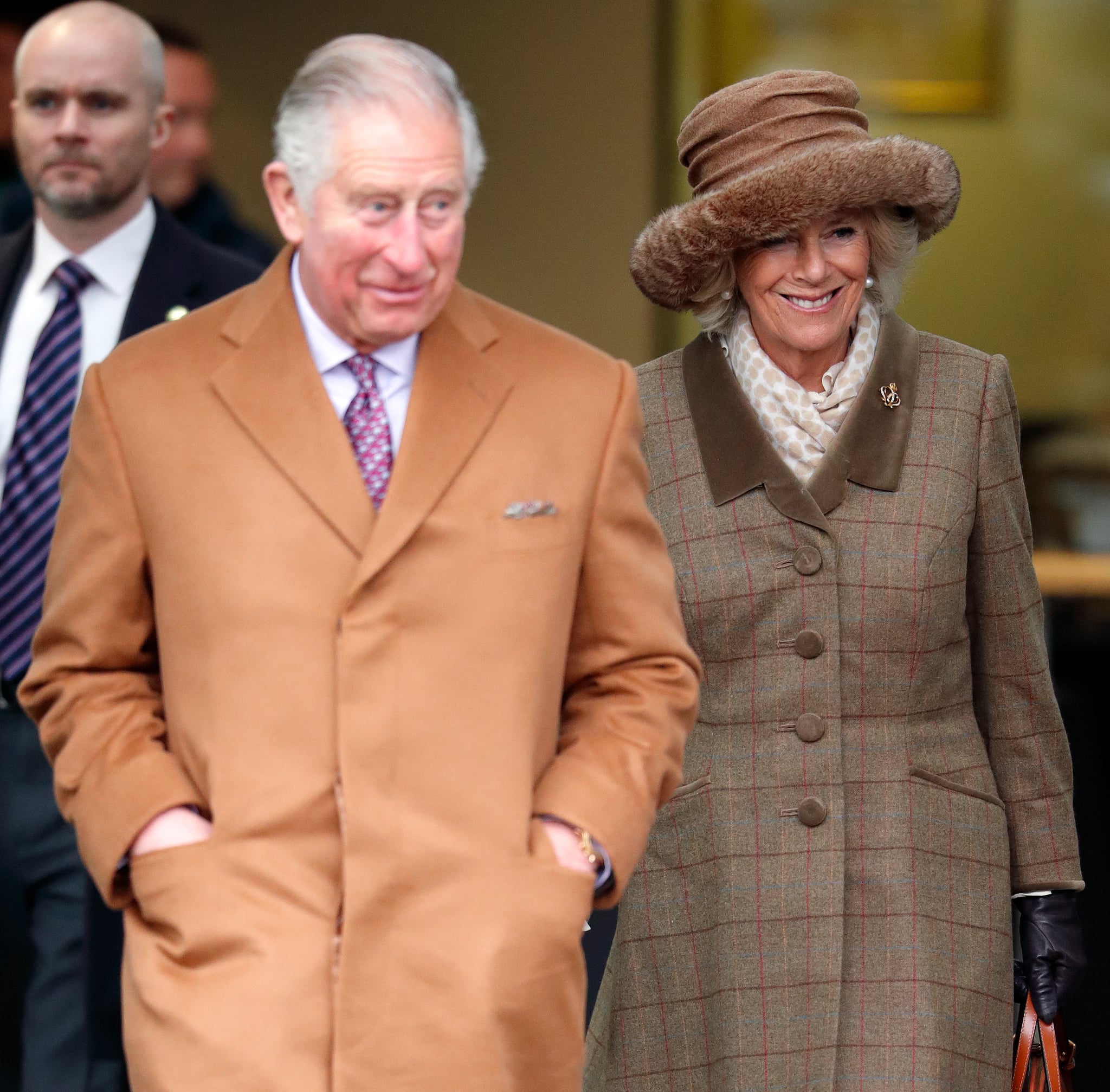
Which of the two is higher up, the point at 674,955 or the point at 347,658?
the point at 347,658

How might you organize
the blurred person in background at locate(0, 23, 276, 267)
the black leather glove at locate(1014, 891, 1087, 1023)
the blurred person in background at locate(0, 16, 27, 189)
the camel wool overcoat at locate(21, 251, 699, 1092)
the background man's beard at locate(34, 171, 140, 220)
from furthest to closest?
the blurred person in background at locate(0, 16, 27, 189), the blurred person in background at locate(0, 23, 276, 267), the background man's beard at locate(34, 171, 140, 220), the black leather glove at locate(1014, 891, 1087, 1023), the camel wool overcoat at locate(21, 251, 699, 1092)

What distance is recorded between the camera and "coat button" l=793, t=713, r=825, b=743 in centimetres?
332

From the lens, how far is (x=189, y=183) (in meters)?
5.82

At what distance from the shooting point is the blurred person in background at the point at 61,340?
401cm

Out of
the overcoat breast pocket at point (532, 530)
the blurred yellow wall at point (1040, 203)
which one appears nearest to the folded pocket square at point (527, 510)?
the overcoat breast pocket at point (532, 530)

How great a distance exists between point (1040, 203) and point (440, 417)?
376cm

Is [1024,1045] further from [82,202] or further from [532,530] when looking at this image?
[82,202]

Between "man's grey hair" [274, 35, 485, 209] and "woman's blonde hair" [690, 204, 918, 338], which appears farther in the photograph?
"woman's blonde hair" [690, 204, 918, 338]

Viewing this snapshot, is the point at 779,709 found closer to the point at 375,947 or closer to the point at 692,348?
the point at 692,348

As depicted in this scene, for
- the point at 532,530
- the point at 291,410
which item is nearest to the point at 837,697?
the point at 532,530

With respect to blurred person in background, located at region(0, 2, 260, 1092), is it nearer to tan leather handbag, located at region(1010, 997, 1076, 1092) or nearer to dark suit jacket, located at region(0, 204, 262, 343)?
dark suit jacket, located at region(0, 204, 262, 343)

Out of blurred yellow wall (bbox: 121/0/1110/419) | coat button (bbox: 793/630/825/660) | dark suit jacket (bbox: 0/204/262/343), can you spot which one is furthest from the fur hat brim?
blurred yellow wall (bbox: 121/0/1110/419)

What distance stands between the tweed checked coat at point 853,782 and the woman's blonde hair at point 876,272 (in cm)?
21

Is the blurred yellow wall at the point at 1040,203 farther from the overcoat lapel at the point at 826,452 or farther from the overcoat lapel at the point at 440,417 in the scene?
the overcoat lapel at the point at 440,417
